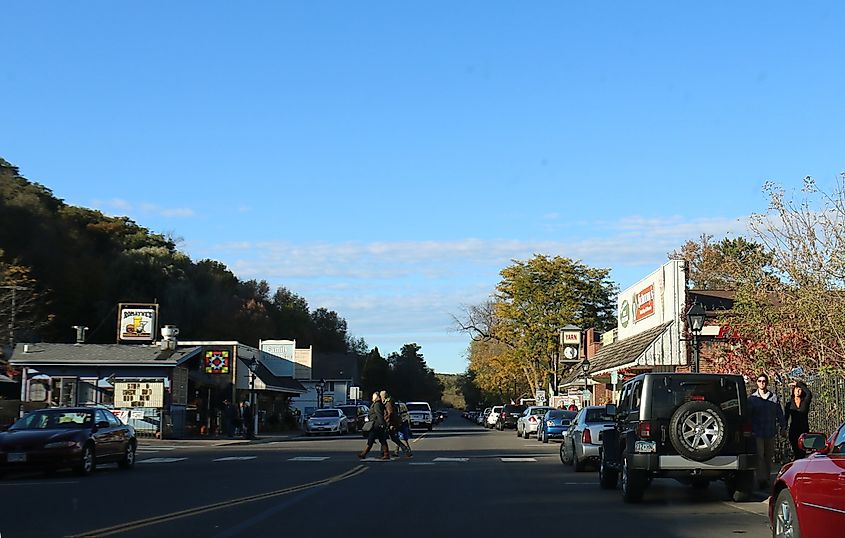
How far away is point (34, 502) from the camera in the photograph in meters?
15.1

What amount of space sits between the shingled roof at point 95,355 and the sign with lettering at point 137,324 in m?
2.81

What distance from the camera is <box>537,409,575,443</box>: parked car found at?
40.1 m

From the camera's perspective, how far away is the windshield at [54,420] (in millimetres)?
21281

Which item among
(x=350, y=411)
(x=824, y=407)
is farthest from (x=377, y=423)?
(x=350, y=411)

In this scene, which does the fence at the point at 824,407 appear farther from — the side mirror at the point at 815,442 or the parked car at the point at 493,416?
the parked car at the point at 493,416

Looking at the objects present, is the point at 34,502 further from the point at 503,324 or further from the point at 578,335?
the point at 503,324

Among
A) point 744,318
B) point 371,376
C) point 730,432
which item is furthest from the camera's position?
point 371,376

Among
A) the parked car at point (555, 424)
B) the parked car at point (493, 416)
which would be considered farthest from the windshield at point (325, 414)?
the parked car at point (493, 416)

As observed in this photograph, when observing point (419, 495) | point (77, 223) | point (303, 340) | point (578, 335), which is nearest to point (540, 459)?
point (419, 495)

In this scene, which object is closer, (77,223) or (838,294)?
(838,294)

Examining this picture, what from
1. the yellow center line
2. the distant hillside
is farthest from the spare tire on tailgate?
the distant hillside

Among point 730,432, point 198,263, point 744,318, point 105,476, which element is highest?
point 198,263

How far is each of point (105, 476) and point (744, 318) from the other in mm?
15234

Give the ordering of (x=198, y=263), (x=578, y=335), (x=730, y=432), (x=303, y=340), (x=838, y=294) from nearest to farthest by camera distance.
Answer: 1. (x=730, y=432)
2. (x=838, y=294)
3. (x=578, y=335)
4. (x=198, y=263)
5. (x=303, y=340)
